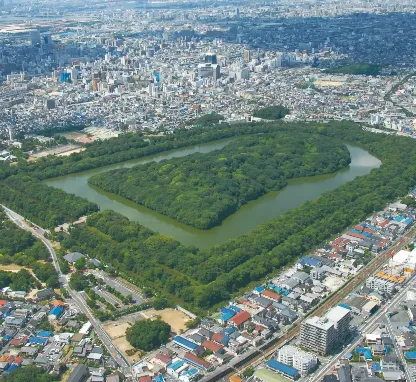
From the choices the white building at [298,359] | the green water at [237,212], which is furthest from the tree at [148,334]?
the green water at [237,212]

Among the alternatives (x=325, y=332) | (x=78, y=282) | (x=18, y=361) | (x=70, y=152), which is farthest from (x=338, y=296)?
(x=70, y=152)

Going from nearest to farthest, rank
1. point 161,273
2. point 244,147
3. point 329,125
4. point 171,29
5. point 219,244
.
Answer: point 161,273
point 219,244
point 244,147
point 329,125
point 171,29

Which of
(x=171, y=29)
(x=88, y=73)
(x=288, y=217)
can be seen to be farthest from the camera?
(x=171, y=29)

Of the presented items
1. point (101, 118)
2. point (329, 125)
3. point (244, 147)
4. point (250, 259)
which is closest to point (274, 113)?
point (329, 125)

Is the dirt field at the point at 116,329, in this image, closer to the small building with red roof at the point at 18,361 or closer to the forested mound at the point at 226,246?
the forested mound at the point at 226,246

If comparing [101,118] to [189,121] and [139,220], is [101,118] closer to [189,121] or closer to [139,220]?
[189,121]

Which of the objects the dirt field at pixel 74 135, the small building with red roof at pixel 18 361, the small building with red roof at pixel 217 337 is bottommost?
the dirt field at pixel 74 135

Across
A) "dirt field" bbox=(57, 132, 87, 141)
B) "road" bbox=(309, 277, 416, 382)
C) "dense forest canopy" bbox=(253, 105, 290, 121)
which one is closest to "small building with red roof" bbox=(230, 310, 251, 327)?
"road" bbox=(309, 277, 416, 382)
